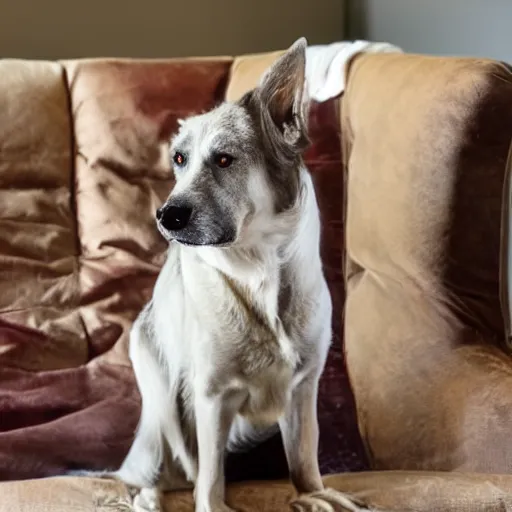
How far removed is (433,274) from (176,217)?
49 centimetres

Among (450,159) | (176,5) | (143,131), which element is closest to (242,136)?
(450,159)

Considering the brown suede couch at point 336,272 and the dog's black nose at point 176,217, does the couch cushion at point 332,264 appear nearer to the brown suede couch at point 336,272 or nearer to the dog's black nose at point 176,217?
the brown suede couch at point 336,272

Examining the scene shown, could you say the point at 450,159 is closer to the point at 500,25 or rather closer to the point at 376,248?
the point at 376,248

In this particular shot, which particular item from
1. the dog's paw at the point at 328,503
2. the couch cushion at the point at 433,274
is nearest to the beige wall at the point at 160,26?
the couch cushion at the point at 433,274

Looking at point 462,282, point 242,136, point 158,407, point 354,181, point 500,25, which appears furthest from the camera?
point 500,25

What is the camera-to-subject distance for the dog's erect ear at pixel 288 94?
0.94 metres

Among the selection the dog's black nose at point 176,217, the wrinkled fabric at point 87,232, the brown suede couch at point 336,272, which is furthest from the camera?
the wrinkled fabric at point 87,232

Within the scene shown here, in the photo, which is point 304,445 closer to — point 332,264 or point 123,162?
point 332,264

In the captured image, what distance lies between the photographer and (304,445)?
1.06 metres

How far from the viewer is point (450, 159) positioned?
3.85 ft

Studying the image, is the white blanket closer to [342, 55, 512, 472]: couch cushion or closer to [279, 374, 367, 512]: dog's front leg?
[342, 55, 512, 472]: couch cushion

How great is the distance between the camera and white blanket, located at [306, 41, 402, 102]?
4.41 ft

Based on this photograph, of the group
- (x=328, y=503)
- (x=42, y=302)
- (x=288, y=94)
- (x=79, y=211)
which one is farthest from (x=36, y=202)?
(x=328, y=503)

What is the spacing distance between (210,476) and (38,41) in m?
1.23
